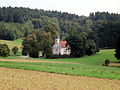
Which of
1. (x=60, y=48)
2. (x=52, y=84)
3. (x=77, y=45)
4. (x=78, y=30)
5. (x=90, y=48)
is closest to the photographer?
(x=52, y=84)

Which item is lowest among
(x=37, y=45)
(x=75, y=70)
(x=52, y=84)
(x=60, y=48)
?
(x=52, y=84)

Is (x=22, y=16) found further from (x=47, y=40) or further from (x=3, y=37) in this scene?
(x=47, y=40)

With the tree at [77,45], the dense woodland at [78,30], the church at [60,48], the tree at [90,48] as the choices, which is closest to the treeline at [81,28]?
the dense woodland at [78,30]

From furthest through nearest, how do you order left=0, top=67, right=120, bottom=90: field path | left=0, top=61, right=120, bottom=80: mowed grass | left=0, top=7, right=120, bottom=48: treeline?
left=0, top=7, right=120, bottom=48: treeline < left=0, top=61, right=120, bottom=80: mowed grass < left=0, top=67, right=120, bottom=90: field path

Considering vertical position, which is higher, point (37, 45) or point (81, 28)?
point (81, 28)

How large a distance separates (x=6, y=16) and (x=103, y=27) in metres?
82.7

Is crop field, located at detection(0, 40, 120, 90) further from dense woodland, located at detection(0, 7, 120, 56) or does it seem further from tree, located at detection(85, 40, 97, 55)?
tree, located at detection(85, 40, 97, 55)

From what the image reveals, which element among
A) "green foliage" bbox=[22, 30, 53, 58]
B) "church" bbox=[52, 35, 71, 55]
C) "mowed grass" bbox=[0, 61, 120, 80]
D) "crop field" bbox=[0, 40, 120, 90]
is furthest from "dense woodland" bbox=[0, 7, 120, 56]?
"crop field" bbox=[0, 40, 120, 90]

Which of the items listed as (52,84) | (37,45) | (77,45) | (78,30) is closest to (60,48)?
(77,45)

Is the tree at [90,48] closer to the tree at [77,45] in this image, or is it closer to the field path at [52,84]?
the tree at [77,45]

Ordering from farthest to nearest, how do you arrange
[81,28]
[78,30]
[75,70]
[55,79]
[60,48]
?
[78,30] → [81,28] → [60,48] → [75,70] → [55,79]

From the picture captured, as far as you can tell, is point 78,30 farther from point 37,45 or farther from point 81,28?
point 37,45

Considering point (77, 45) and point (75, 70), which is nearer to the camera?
point (75, 70)

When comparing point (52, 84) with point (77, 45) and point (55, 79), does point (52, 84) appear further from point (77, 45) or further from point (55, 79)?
point (77, 45)
